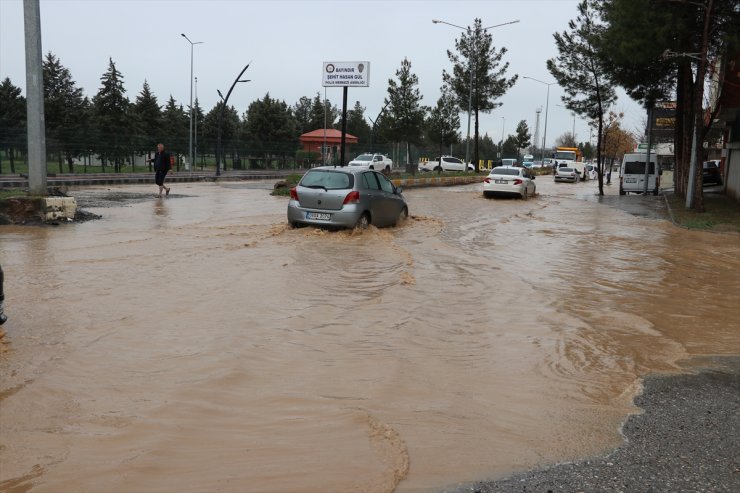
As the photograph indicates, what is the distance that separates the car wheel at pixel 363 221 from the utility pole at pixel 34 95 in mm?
7259

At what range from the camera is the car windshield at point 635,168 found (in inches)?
1364

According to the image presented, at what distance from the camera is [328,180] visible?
13.6m

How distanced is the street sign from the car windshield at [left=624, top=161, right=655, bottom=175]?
1434 centimetres

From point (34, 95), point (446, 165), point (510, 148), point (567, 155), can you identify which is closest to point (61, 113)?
point (446, 165)

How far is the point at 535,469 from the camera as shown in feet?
12.9

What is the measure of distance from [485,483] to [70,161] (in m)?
37.9

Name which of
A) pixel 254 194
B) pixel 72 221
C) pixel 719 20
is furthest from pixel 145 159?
pixel 719 20

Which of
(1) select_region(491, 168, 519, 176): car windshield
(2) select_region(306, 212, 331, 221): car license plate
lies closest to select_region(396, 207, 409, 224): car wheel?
(2) select_region(306, 212, 331, 221): car license plate

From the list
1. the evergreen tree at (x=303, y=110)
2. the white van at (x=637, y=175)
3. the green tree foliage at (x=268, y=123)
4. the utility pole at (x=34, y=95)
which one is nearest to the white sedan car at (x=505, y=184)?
the white van at (x=637, y=175)

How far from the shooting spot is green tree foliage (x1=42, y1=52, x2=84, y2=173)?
3594cm

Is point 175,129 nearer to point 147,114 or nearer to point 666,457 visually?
point 147,114

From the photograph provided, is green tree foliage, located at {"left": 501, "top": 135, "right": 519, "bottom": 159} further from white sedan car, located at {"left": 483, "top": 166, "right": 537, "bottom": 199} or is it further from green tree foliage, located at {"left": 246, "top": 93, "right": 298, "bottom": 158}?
white sedan car, located at {"left": 483, "top": 166, "right": 537, "bottom": 199}

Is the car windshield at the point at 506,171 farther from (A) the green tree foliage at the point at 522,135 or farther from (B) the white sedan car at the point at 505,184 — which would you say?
(A) the green tree foliage at the point at 522,135

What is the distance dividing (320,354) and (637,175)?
3232 centimetres
